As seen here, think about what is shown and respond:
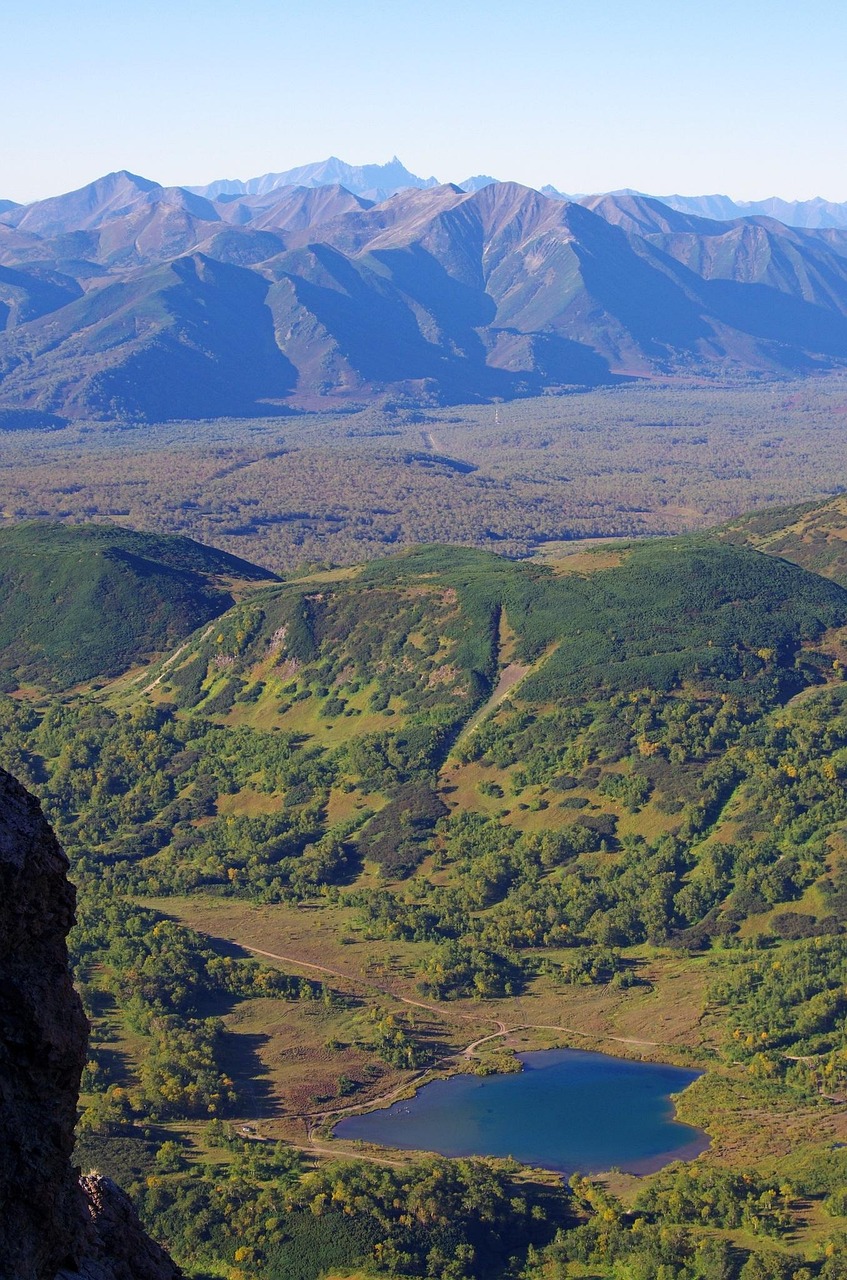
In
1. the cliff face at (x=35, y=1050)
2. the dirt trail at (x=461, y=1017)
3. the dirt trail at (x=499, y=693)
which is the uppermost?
the cliff face at (x=35, y=1050)

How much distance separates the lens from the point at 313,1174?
67000 millimetres

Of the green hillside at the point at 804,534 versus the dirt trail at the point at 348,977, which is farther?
the green hillside at the point at 804,534

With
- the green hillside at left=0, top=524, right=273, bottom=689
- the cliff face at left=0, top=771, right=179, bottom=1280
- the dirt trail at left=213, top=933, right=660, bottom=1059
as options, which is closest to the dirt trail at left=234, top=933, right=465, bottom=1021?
the dirt trail at left=213, top=933, right=660, bottom=1059

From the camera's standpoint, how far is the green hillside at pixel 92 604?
15125 cm

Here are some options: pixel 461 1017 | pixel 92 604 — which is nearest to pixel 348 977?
pixel 461 1017

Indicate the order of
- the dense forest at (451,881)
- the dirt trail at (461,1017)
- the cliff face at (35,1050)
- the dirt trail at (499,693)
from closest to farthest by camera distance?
the cliff face at (35,1050) < the dense forest at (451,881) < the dirt trail at (461,1017) < the dirt trail at (499,693)

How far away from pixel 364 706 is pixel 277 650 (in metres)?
12.8

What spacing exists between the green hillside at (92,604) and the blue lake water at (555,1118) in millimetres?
79331

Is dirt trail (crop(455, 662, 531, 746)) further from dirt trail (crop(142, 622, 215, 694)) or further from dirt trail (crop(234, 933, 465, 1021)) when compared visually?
dirt trail (crop(142, 622, 215, 694))

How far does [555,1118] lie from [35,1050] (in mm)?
57816

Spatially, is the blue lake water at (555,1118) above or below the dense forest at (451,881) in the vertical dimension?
below

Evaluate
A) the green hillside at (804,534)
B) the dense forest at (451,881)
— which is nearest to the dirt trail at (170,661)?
the dense forest at (451,881)

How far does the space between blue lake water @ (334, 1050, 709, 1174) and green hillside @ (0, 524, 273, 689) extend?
260 ft

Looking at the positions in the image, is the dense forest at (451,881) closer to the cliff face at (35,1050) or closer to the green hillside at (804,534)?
the green hillside at (804,534)
